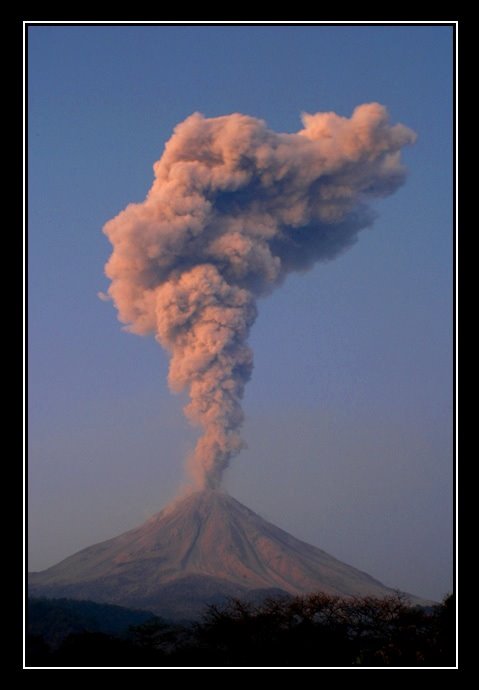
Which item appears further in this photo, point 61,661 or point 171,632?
point 171,632

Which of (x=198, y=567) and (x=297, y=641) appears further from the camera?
(x=198, y=567)

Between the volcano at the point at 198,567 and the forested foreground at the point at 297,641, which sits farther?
the volcano at the point at 198,567

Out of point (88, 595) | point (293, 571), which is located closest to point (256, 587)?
point (293, 571)

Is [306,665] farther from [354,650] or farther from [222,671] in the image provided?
[222,671]
